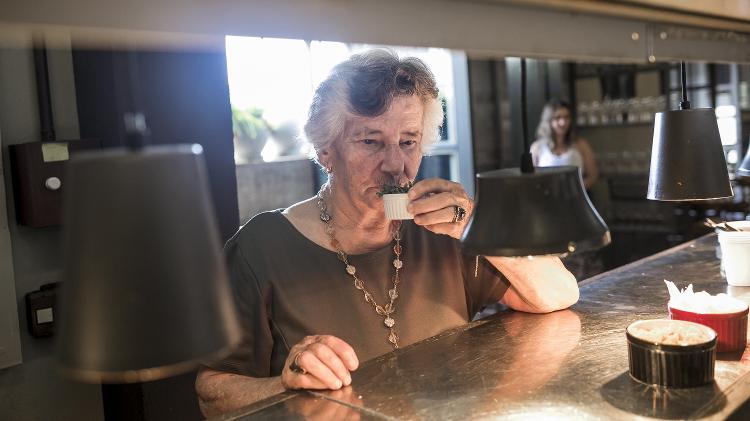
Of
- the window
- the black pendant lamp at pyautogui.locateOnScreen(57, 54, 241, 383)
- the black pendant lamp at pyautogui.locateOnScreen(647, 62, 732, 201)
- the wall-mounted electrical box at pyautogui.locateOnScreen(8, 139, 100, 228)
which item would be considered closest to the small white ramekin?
the black pendant lamp at pyautogui.locateOnScreen(647, 62, 732, 201)

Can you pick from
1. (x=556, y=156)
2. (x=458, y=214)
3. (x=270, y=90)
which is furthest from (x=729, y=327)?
(x=556, y=156)

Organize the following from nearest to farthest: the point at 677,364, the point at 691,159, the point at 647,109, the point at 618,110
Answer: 1. the point at 677,364
2. the point at 691,159
3. the point at 647,109
4. the point at 618,110

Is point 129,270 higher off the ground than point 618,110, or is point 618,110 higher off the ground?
point 618,110

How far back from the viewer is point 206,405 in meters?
1.69

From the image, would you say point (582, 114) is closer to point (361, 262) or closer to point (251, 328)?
point (361, 262)

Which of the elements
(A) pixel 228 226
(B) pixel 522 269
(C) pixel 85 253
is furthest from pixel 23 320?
(C) pixel 85 253

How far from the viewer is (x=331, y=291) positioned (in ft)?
5.98

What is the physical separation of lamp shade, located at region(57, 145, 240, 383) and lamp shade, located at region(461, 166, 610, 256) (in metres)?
0.51

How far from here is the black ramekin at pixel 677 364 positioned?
1.25 m

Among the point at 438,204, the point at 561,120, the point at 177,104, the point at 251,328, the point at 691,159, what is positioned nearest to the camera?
the point at 438,204

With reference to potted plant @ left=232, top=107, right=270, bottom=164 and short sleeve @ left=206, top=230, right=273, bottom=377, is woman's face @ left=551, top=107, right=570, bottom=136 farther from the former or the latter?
short sleeve @ left=206, top=230, right=273, bottom=377

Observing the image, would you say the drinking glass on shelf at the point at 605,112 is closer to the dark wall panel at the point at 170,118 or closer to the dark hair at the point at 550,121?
the dark hair at the point at 550,121

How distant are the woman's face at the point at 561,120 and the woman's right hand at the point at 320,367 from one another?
515 centimetres

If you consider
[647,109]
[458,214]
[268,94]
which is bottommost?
[458,214]
